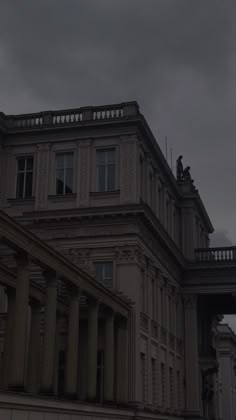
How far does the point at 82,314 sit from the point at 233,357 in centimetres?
6562

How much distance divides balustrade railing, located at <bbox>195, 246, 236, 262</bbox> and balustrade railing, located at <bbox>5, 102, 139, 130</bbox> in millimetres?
15291

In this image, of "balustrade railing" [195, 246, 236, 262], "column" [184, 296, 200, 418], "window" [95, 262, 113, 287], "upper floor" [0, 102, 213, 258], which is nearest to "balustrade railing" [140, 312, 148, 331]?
"window" [95, 262, 113, 287]

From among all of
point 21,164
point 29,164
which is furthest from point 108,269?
point 21,164

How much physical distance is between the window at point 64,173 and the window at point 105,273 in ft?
15.6

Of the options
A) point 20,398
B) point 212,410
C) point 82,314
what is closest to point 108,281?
point 82,314

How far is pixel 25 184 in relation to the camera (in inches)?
1560

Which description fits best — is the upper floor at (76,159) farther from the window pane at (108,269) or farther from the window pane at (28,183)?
the window pane at (108,269)

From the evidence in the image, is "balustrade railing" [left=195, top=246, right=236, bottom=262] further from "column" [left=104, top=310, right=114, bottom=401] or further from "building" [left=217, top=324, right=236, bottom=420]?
"building" [left=217, top=324, right=236, bottom=420]

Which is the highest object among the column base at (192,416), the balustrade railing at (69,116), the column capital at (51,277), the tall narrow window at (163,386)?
the balustrade railing at (69,116)

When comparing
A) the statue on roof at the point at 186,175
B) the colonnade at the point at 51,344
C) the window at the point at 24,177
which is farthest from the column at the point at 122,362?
the statue on roof at the point at 186,175

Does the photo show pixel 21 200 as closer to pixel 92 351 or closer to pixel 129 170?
pixel 129 170

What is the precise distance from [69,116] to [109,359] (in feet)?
50.0

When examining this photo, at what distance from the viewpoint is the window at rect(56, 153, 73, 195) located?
38.9 metres

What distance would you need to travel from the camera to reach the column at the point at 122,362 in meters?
32.8
